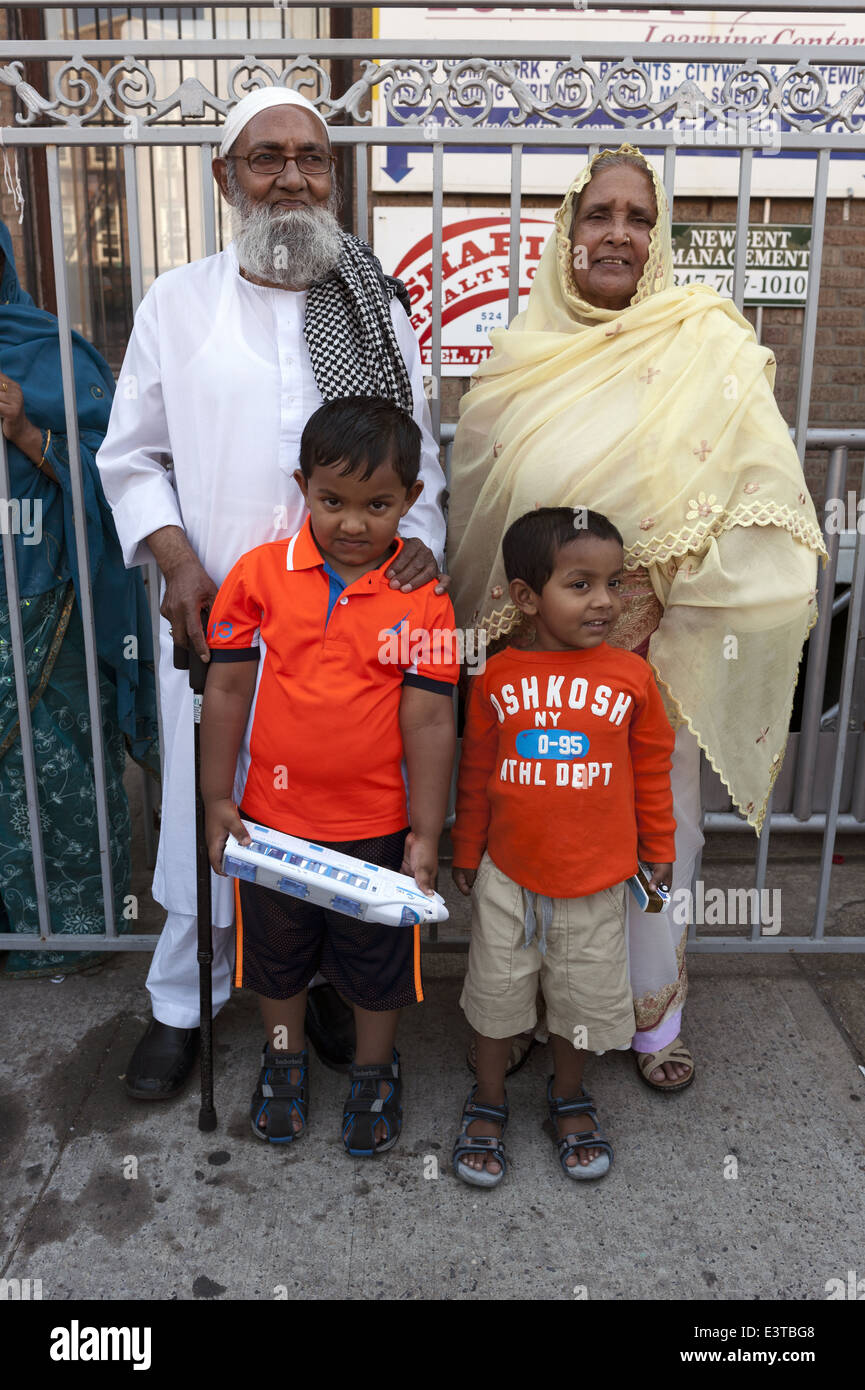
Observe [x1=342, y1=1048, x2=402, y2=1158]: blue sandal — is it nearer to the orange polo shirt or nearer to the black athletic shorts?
the black athletic shorts

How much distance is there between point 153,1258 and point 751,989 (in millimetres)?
1687

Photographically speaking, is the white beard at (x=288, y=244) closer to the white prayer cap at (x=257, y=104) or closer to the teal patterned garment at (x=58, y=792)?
the white prayer cap at (x=257, y=104)

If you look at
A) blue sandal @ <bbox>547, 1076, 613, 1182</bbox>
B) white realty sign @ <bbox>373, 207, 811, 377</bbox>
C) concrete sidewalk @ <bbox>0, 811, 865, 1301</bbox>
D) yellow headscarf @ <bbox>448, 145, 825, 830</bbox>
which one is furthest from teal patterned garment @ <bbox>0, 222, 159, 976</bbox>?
white realty sign @ <bbox>373, 207, 811, 377</bbox>

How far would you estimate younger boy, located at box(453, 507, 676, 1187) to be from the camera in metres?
2.12

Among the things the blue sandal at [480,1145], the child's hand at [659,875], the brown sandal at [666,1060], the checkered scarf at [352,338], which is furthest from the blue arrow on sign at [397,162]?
the blue sandal at [480,1145]

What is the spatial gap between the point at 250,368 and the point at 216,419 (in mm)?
129

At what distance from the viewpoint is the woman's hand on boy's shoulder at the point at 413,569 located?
7.02ft

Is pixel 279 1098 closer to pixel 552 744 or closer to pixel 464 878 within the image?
pixel 464 878

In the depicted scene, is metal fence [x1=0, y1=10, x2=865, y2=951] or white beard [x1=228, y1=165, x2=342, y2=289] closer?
white beard [x1=228, y1=165, x2=342, y2=289]

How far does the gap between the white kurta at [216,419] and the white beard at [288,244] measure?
7 centimetres

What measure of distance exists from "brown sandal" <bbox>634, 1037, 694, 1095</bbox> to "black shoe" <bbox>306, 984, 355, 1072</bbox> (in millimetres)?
693

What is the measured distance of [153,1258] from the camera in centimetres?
210

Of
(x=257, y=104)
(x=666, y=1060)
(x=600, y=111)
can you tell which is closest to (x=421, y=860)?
(x=666, y=1060)
